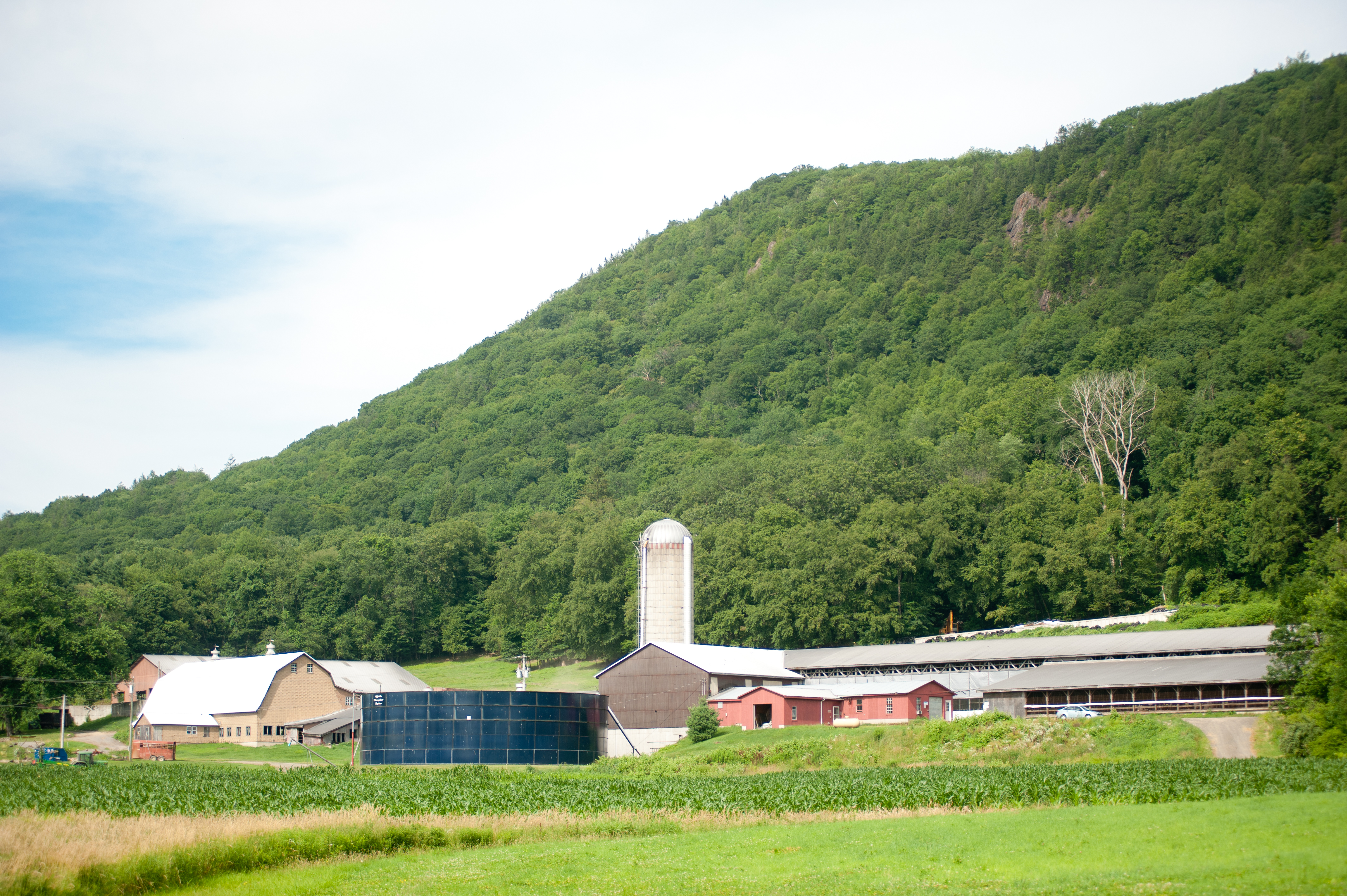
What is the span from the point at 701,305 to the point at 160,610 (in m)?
96.9

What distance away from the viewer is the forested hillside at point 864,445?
76.2 metres

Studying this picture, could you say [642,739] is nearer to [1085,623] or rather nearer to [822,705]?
[822,705]

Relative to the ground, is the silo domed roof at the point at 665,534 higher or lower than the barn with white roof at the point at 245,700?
higher

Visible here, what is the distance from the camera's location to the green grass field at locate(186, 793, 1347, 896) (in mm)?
18141

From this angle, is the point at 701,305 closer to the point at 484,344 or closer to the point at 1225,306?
the point at 484,344

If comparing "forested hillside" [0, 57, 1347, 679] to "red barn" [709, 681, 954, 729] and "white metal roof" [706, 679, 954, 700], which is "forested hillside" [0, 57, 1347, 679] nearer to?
"white metal roof" [706, 679, 954, 700]

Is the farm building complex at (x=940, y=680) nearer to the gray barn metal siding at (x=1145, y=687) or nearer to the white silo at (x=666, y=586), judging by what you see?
the gray barn metal siding at (x=1145, y=687)

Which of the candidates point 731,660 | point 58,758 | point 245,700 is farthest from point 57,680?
point 731,660

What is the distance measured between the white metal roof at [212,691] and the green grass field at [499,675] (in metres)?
15.5

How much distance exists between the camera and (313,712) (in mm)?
74938

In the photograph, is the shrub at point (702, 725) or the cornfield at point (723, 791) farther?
the shrub at point (702, 725)

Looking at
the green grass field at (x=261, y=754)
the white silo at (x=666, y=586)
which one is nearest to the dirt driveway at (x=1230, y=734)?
the white silo at (x=666, y=586)

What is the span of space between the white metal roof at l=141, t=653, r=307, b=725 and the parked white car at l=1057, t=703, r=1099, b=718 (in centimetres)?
4621

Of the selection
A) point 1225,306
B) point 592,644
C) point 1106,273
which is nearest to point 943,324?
point 1106,273
